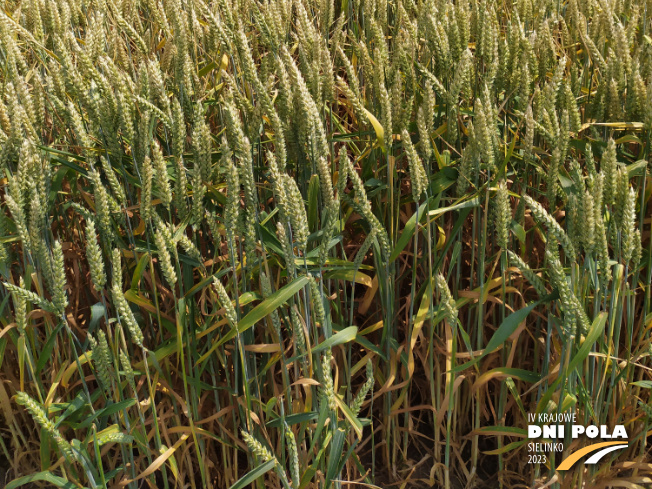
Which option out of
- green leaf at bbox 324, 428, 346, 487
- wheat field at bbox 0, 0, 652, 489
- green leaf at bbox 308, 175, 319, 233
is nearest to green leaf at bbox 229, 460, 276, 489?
wheat field at bbox 0, 0, 652, 489

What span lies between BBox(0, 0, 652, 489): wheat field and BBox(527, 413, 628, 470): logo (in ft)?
0.08

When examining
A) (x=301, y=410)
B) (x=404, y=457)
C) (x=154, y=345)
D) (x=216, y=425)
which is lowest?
(x=404, y=457)

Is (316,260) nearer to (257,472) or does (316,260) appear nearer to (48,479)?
(257,472)

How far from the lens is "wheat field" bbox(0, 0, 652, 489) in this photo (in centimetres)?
112

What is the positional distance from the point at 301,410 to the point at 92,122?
0.71 meters

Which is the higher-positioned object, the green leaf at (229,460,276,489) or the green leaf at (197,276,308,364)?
the green leaf at (197,276,308,364)

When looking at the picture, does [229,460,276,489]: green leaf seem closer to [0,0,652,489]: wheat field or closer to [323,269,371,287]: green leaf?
[0,0,652,489]: wheat field

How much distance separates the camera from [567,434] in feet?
4.11

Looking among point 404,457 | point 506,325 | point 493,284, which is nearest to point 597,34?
point 493,284

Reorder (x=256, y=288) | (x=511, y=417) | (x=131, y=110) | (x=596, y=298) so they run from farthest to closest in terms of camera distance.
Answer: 1. (x=511, y=417)
2. (x=256, y=288)
3. (x=131, y=110)
4. (x=596, y=298)

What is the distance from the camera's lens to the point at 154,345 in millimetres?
1477

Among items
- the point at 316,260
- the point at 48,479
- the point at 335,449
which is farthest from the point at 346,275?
the point at 48,479

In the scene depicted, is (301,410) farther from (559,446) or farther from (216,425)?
(559,446)

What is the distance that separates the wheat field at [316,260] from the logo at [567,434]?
25 millimetres
